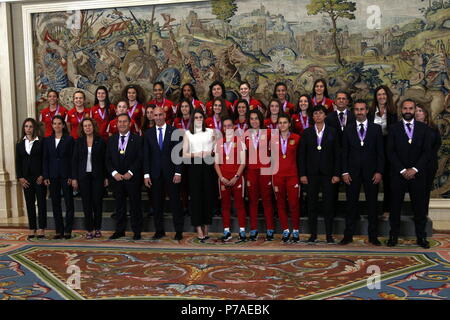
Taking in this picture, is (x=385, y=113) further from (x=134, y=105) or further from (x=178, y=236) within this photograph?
(x=134, y=105)

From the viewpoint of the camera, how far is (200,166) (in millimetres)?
6516

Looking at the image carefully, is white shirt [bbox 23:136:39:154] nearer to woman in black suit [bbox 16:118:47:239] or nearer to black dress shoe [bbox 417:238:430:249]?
woman in black suit [bbox 16:118:47:239]

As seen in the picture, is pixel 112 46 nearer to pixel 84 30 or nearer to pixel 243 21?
pixel 84 30

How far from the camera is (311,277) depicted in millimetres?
4887

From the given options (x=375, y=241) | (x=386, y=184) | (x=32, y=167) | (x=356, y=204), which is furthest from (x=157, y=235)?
(x=386, y=184)

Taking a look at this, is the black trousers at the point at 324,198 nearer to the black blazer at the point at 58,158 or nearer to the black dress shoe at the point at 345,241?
the black dress shoe at the point at 345,241

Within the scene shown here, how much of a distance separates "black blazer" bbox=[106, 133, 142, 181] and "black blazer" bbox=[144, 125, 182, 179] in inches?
5.1

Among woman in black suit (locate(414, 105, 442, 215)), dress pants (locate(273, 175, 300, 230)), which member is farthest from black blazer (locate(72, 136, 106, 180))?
woman in black suit (locate(414, 105, 442, 215))

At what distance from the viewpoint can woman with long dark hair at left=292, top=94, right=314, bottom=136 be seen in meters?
6.82

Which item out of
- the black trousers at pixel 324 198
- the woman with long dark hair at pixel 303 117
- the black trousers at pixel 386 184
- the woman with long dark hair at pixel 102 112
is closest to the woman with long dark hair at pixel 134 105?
the woman with long dark hair at pixel 102 112

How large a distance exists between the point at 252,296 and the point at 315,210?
2.20m
